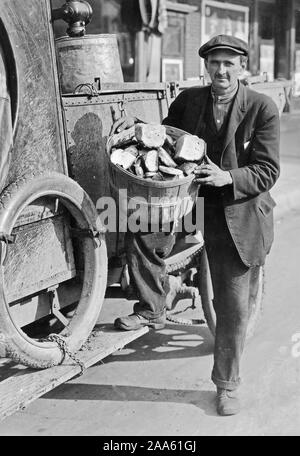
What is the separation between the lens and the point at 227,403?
3.42 metres

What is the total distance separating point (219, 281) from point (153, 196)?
0.71 metres

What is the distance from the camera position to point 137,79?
416 inches

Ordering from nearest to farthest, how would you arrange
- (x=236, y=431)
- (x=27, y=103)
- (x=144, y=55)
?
1. (x=27, y=103)
2. (x=236, y=431)
3. (x=144, y=55)

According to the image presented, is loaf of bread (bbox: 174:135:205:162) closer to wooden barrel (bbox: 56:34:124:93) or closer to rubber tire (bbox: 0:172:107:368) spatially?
rubber tire (bbox: 0:172:107:368)

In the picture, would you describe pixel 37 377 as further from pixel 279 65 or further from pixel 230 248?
pixel 279 65

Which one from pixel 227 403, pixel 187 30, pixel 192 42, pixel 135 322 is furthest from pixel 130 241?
pixel 192 42

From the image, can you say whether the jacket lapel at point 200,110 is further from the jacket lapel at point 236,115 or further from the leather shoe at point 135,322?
the leather shoe at point 135,322

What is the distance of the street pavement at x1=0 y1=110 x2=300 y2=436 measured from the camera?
3283mm

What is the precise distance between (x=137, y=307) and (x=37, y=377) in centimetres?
83

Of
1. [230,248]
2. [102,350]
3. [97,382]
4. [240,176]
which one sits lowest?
[97,382]

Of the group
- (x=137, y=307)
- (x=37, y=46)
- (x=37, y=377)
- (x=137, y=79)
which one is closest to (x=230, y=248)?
(x=137, y=307)

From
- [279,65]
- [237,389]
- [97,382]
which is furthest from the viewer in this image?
[279,65]

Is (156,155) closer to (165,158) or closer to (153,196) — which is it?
(165,158)

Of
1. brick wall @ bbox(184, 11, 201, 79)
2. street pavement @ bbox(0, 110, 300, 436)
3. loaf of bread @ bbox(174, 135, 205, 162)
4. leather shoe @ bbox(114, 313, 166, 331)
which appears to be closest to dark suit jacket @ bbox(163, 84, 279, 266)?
loaf of bread @ bbox(174, 135, 205, 162)
